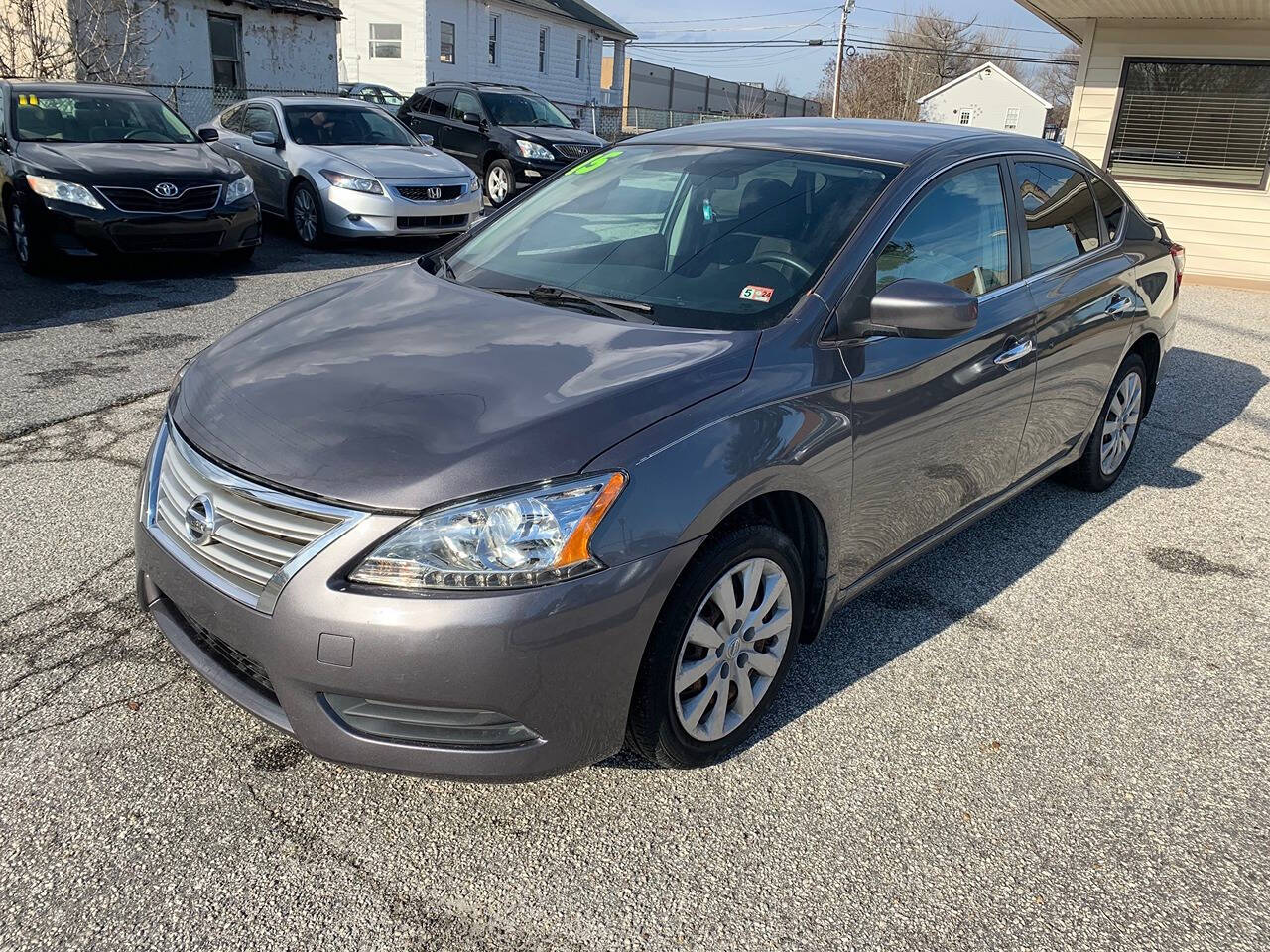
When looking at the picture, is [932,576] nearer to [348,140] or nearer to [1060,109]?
[348,140]

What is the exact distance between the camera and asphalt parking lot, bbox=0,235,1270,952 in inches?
88.9

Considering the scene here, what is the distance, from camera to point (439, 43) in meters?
30.0

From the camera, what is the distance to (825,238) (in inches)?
123

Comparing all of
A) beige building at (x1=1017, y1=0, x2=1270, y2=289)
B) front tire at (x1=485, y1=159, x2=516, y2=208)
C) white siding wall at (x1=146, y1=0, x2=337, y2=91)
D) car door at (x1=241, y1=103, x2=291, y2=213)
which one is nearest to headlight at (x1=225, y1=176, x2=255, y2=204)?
car door at (x1=241, y1=103, x2=291, y2=213)

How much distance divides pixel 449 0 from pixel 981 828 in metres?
31.9

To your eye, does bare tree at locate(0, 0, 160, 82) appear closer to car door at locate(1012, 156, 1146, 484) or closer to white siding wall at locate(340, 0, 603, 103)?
white siding wall at locate(340, 0, 603, 103)

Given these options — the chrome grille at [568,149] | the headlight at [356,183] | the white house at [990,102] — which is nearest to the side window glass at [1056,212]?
the headlight at [356,183]

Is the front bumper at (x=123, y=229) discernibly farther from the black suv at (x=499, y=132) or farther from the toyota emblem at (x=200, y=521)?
the toyota emblem at (x=200, y=521)

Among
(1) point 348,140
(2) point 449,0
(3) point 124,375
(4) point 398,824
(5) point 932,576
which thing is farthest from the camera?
(2) point 449,0

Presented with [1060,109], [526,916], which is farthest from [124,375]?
[1060,109]

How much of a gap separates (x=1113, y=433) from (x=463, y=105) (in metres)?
12.6

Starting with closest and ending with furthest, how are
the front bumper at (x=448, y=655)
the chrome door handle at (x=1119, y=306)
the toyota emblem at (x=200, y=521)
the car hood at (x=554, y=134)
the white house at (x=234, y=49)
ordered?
1. the front bumper at (x=448, y=655)
2. the toyota emblem at (x=200, y=521)
3. the chrome door handle at (x=1119, y=306)
4. the car hood at (x=554, y=134)
5. the white house at (x=234, y=49)

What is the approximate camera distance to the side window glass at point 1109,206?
4656 mm

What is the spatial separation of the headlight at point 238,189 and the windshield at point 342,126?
6.68ft
